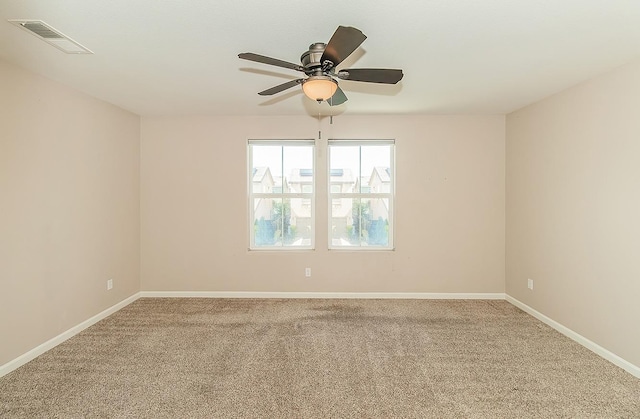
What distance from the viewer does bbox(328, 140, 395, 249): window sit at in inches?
174

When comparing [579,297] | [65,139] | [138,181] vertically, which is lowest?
[579,297]

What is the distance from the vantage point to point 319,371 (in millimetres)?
2498

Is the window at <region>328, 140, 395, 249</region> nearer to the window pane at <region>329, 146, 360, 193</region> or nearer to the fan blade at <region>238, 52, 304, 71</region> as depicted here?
the window pane at <region>329, 146, 360, 193</region>

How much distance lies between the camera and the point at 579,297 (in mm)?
3037

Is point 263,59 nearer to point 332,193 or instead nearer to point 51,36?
point 51,36

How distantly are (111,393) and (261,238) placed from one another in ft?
8.18

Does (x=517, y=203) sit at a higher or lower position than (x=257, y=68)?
lower

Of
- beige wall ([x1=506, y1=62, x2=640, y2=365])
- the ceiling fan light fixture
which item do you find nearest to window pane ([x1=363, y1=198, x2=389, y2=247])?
beige wall ([x1=506, y1=62, x2=640, y2=365])

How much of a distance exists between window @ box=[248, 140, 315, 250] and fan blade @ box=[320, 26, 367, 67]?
102 inches

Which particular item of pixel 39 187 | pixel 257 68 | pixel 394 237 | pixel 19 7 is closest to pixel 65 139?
pixel 39 187

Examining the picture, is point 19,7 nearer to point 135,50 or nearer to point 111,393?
point 135,50

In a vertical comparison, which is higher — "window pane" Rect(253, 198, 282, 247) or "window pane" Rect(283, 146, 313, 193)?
"window pane" Rect(283, 146, 313, 193)

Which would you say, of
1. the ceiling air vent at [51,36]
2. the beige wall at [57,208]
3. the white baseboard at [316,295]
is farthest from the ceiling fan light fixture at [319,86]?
the white baseboard at [316,295]

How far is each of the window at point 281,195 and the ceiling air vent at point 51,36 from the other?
2276mm
